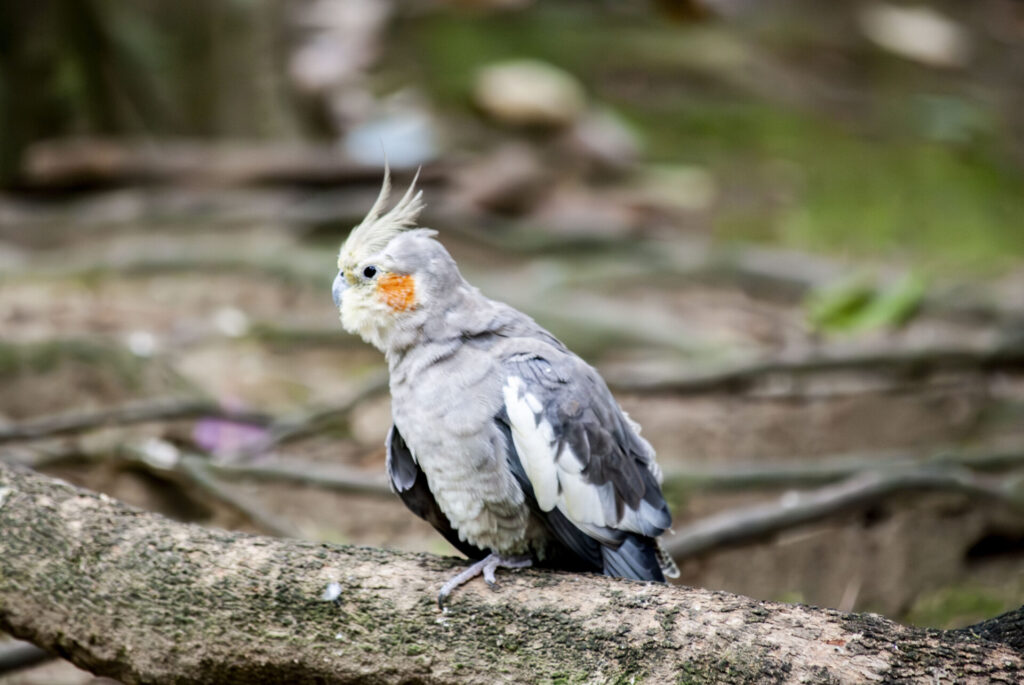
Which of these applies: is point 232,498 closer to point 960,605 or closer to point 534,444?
point 534,444

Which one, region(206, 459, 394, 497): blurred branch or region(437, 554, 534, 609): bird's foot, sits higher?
region(437, 554, 534, 609): bird's foot

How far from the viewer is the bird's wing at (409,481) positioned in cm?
277

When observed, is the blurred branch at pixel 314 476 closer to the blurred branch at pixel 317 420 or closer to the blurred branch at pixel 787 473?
the blurred branch at pixel 317 420

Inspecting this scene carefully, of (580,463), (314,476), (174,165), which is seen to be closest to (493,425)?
(580,463)

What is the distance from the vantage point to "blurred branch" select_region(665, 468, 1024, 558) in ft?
12.9

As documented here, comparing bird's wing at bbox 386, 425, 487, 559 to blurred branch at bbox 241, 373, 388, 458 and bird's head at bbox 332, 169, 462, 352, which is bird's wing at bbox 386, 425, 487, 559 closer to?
bird's head at bbox 332, 169, 462, 352

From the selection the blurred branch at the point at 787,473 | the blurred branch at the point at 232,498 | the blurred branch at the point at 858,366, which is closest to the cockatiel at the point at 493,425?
the blurred branch at the point at 232,498

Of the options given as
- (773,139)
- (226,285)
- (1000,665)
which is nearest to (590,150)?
(773,139)

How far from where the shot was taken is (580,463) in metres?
2.57

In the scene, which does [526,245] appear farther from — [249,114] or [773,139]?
[773,139]

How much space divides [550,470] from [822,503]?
202 centimetres

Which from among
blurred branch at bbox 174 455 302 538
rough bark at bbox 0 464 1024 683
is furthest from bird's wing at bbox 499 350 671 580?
blurred branch at bbox 174 455 302 538

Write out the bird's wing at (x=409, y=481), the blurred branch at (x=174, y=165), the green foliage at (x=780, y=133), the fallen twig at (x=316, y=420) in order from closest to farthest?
the bird's wing at (x=409, y=481)
the fallen twig at (x=316, y=420)
the blurred branch at (x=174, y=165)
the green foliage at (x=780, y=133)

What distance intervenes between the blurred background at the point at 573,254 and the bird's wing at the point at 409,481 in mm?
1293
